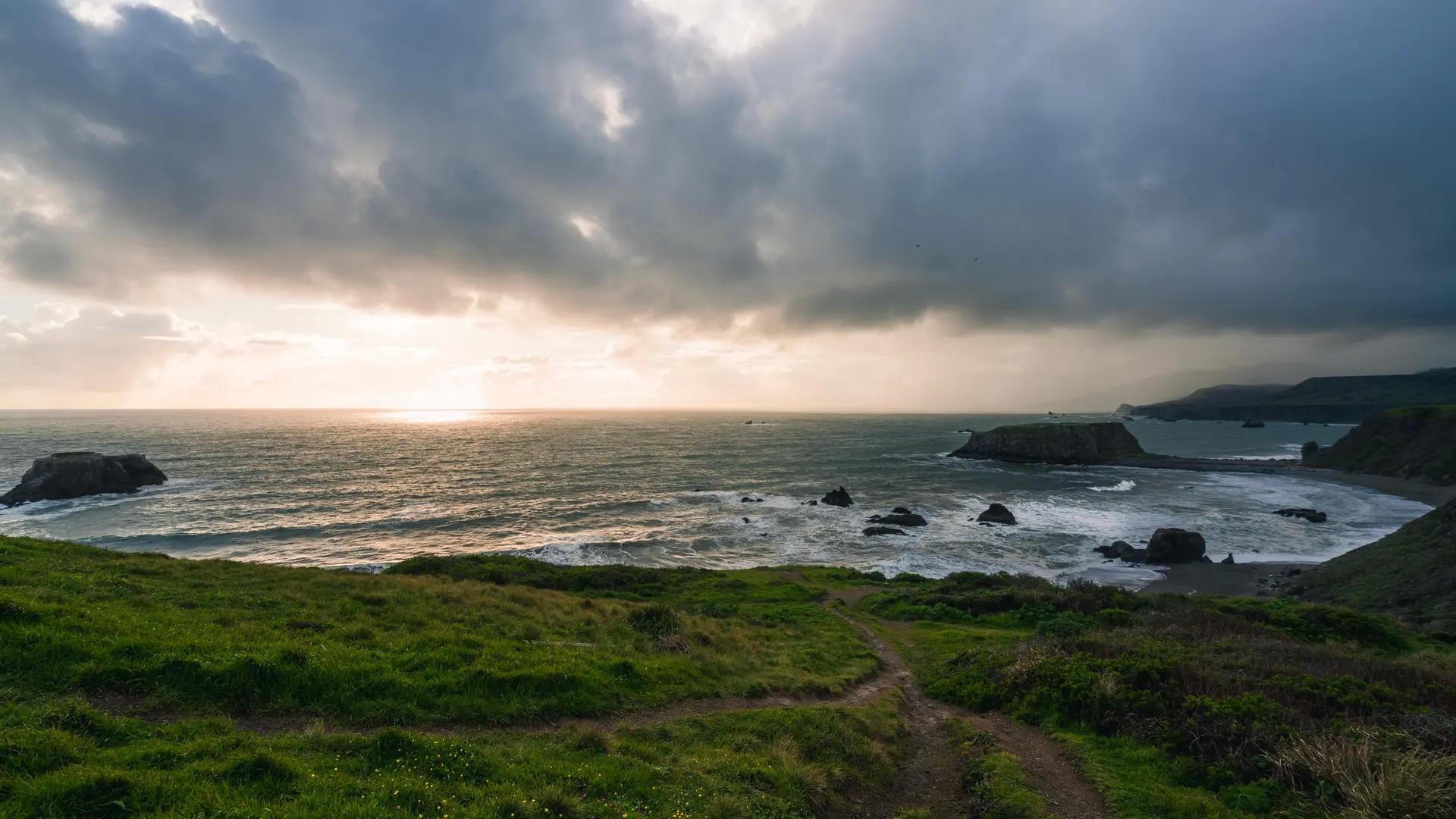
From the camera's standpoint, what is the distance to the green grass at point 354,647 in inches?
442

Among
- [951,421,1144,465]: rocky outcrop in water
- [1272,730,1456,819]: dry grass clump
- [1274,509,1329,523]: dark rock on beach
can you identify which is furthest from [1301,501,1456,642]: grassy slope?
[951,421,1144,465]: rocky outcrop in water

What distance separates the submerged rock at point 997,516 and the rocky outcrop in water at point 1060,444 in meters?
67.3

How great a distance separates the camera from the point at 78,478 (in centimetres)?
6981

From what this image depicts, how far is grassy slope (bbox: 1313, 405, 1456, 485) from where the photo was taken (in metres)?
81.8

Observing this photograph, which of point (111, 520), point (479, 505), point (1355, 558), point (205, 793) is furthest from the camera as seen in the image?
point (479, 505)

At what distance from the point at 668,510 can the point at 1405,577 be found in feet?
201

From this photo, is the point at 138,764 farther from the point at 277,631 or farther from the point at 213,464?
the point at 213,464

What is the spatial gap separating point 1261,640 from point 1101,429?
420 feet

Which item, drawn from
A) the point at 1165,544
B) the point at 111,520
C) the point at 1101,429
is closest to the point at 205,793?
the point at 1165,544

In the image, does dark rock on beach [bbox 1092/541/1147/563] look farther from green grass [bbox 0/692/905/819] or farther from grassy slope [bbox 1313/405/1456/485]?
grassy slope [bbox 1313/405/1456/485]

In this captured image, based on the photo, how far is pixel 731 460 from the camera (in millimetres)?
120125

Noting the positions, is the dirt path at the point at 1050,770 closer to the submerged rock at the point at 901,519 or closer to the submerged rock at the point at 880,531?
the submerged rock at the point at 880,531

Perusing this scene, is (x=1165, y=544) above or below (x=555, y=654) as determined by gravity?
below

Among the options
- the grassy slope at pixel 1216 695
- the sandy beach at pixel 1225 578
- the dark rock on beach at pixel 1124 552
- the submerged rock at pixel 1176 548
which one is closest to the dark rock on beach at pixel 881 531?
the dark rock on beach at pixel 1124 552
